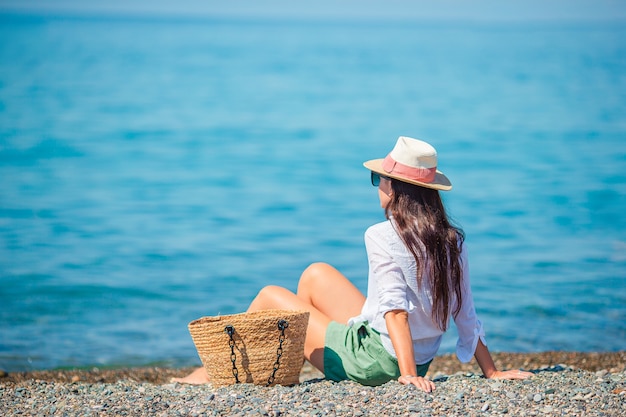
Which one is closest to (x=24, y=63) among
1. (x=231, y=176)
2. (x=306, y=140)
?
(x=306, y=140)

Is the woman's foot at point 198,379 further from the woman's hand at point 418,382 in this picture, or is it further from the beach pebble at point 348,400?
the woman's hand at point 418,382

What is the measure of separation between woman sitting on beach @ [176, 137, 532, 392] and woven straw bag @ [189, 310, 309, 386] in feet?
1.06

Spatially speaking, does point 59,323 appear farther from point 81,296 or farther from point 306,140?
point 306,140

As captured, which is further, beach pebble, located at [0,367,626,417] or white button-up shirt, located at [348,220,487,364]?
white button-up shirt, located at [348,220,487,364]

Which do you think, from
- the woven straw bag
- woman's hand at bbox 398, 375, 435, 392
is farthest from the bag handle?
woman's hand at bbox 398, 375, 435, 392

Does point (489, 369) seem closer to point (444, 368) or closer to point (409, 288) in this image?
point (409, 288)

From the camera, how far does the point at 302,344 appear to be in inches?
181

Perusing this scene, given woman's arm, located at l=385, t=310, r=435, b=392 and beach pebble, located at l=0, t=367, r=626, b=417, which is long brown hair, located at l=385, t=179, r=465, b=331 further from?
beach pebble, located at l=0, t=367, r=626, b=417

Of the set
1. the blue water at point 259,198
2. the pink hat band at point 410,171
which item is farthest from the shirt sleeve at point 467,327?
the blue water at point 259,198

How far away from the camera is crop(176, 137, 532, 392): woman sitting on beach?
430cm

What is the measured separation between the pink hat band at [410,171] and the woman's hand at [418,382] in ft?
3.46

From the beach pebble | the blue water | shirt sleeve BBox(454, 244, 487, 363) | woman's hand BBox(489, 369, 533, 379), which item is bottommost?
the blue water

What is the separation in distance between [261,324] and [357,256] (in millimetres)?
6411

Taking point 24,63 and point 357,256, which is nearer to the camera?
point 357,256
